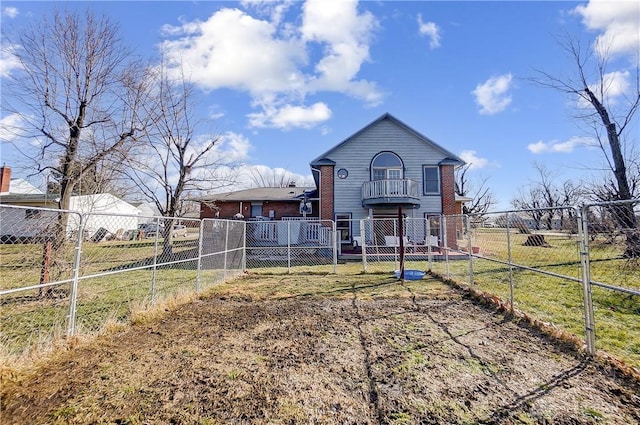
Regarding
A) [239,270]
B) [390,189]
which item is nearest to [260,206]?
[390,189]

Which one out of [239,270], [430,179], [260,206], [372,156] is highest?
[372,156]

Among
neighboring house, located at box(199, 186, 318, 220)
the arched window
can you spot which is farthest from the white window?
neighboring house, located at box(199, 186, 318, 220)

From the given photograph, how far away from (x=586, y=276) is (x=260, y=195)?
18.9 metres

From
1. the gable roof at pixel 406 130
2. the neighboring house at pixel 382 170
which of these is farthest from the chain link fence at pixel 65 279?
the gable roof at pixel 406 130

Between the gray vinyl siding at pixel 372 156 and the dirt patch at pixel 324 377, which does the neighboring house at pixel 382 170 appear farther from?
the dirt patch at pixel 324 377

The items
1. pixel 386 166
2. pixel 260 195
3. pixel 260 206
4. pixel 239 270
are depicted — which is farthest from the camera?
pixel 260 195

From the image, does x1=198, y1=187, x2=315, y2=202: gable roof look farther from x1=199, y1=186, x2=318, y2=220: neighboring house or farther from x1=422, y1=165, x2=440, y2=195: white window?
x1=422, y1=165, x2=440, y2=195: white window

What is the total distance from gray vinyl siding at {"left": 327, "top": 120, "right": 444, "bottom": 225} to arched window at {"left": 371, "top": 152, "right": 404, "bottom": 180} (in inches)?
9.8

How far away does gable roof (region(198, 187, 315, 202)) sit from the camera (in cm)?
1981

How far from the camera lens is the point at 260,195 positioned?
20750 mm

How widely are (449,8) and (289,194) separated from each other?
14.9 metres

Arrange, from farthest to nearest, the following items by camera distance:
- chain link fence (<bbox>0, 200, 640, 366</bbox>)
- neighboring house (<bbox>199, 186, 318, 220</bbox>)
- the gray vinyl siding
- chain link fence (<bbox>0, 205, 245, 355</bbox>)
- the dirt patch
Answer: neighboring house (<bbox>199, 186, 318, 220</bbox>)
the gray vinyl siding
chain link fence (<bbox>0, 205, 245, 355</bbox>)
chain link fence (<bbox>0, 200, 640, 366</bbox>)
the dirt patch

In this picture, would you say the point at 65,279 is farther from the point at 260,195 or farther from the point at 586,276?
the point at 260,195

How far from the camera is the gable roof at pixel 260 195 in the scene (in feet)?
65.0
